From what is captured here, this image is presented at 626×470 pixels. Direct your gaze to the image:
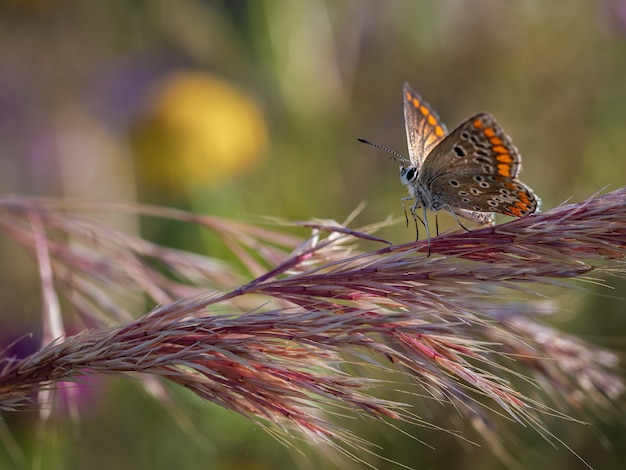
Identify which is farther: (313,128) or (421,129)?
(313,128)

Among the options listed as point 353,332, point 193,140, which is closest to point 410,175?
point 353,332

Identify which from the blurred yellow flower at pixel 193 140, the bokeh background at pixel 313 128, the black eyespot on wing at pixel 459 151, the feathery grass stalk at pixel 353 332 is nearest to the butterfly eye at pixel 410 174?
the black eyespot on wing at pixel 459 151

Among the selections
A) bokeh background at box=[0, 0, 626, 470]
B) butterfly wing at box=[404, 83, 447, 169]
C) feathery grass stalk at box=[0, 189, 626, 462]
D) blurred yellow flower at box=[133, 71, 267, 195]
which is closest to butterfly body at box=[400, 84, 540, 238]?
butterfly wing at box=[404, 83, 447, 169]

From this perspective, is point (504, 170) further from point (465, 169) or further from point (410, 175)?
point (410, 175)

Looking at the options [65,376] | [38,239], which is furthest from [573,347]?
[38,239]

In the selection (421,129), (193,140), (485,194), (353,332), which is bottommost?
(353,332)

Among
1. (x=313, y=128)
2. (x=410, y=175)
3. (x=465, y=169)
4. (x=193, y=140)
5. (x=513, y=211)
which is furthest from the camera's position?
(x=313, y=128)

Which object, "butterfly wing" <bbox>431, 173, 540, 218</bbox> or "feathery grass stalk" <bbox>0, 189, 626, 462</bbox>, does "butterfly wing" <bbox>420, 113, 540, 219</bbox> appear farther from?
"feathery grass stalk" <bbox>0, 189, 626, 462</bbox>
